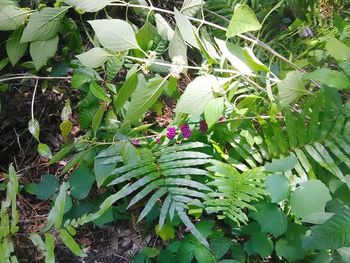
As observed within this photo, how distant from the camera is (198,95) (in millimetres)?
1367

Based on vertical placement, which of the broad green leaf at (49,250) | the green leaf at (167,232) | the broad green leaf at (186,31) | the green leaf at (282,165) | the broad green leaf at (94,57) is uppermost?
the broad green leaf at (186,31)

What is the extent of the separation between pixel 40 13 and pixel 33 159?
Result: 59cm

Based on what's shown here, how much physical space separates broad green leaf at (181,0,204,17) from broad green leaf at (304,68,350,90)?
54 cm

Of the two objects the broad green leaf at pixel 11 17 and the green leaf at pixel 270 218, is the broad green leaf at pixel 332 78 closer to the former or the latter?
the green leaf at pixel 270 218

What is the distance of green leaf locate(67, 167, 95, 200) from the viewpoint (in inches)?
58.6

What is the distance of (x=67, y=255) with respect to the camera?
4.97ft

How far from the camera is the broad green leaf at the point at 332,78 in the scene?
4.24 feet

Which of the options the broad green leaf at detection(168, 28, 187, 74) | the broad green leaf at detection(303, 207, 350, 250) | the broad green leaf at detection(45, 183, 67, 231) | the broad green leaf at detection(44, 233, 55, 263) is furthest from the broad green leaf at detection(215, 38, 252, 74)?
the broad green leaf at detection(44, 233, 55, 263)

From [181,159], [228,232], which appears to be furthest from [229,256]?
[181,159]

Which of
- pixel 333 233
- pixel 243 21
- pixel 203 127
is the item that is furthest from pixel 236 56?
pixel 333 233

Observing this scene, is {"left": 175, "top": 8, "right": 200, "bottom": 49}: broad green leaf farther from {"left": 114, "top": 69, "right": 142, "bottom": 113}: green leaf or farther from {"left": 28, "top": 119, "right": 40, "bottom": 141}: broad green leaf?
{"left": 28, "top": 119, "right": 40, "bottom": 141}: broad green leaf

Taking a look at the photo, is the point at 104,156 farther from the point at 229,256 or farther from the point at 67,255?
the point at 229,256

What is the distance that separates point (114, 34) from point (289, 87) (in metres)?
0.62

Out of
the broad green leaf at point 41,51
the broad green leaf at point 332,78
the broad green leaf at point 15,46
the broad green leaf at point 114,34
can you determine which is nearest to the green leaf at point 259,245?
the broad green leaf at point 332,78
